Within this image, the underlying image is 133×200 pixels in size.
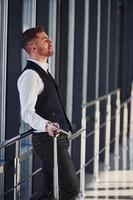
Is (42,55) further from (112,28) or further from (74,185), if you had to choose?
(112,28)

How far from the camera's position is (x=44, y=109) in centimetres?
174

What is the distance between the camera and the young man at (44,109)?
1647 mm

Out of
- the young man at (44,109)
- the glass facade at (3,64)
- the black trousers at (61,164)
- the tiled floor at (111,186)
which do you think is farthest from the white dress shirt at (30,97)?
the tiled floor at (111,186)

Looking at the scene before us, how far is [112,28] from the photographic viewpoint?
157 inches

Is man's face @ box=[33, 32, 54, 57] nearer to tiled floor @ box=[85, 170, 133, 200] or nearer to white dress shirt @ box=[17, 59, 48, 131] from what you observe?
white dress shirt @ box=[17, 59, 48, 131]

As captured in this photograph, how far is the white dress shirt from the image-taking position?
163 cm

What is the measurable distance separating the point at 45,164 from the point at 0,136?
26 cm

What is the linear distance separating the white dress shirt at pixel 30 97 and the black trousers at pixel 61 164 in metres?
0.12

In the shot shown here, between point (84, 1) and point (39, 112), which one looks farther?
point (84, 1)

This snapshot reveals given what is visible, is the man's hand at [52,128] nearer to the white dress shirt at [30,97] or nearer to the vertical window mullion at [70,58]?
the white dress shirt at [30,97]

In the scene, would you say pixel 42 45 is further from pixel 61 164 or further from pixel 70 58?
pixel 70 58

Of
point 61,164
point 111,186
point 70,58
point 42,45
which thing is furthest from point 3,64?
point 111,186

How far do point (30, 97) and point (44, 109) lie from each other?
9cm

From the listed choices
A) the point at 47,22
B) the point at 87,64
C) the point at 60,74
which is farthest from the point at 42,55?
the point at 87,64
